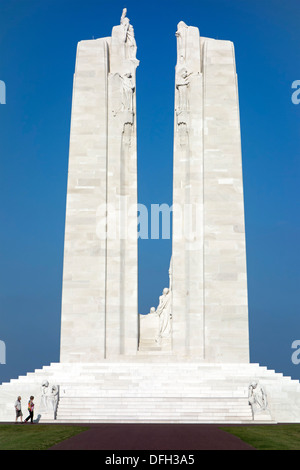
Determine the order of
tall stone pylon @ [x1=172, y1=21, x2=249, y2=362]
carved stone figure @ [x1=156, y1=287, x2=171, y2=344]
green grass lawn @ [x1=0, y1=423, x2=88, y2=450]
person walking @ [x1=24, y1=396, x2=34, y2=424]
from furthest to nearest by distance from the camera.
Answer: carved stone figure @ [x1=156, y1=287, x2=171, y2=344]
tall stone pylon @ [x1=172, y1=21, x2=249, y2=362]
person walking @ [x1=24, y1=396, x2=34, y2=424]
green grass lawn @ [x1=0, y1=423, x2=88, y2=450]

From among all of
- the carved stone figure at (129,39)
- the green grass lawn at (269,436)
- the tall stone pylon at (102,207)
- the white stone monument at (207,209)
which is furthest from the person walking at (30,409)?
the carved stone figure at (129,39)

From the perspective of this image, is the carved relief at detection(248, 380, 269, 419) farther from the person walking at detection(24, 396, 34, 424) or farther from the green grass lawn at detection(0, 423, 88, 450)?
the person walking at detection(24, 396, 34, 424)

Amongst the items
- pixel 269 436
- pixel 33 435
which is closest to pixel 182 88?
pixel 269 436

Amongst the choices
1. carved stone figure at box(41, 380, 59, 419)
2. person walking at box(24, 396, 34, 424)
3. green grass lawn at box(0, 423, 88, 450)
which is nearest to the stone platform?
carved stone figure at box(41, 380, 59, 419)

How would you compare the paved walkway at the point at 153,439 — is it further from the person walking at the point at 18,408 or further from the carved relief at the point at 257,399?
the person walking at the point at 18,408

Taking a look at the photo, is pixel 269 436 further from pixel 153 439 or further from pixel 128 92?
pixel 128 92
